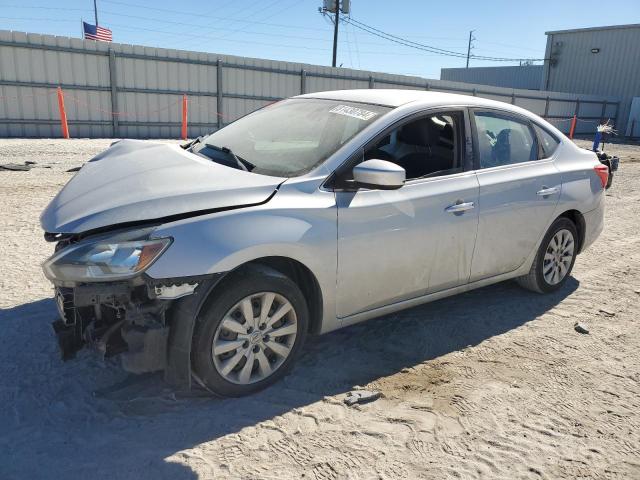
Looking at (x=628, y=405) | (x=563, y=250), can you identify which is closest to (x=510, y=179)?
(x=563, y=250)

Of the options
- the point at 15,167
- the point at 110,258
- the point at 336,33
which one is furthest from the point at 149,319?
the point at 336,33

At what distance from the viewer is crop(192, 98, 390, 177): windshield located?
330 cm

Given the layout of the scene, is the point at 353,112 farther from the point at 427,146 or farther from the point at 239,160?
the point at 239,160

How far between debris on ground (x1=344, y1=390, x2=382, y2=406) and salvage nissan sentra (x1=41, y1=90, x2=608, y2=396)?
40cm

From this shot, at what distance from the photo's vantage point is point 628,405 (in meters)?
3.12

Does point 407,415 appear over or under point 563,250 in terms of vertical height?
under

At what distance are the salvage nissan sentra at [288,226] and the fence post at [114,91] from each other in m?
13.8

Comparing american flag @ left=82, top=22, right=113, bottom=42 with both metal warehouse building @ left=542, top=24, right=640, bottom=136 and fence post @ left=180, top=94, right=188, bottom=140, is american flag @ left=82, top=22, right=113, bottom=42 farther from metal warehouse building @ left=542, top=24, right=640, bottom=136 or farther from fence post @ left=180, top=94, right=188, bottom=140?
metal warehouse building @ left=542, top=24, right=640, bottom=136

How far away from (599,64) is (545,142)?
34.9m

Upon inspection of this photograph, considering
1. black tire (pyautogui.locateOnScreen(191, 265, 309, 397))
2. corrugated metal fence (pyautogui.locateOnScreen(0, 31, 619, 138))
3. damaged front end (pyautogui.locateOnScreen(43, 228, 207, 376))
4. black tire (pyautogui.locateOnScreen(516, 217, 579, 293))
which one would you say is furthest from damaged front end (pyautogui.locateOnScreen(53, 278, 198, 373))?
corrugated metal fence (pyautogui.locateOnScreen(0, 31, 619, 138))

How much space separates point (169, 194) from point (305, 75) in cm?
1867

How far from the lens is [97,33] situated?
75.6ft

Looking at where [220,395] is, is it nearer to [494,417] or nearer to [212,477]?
[212,477]

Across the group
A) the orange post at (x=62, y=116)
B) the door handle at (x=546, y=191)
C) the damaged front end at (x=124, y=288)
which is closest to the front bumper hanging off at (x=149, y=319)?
the damaged front end at (x=124, y=288)
